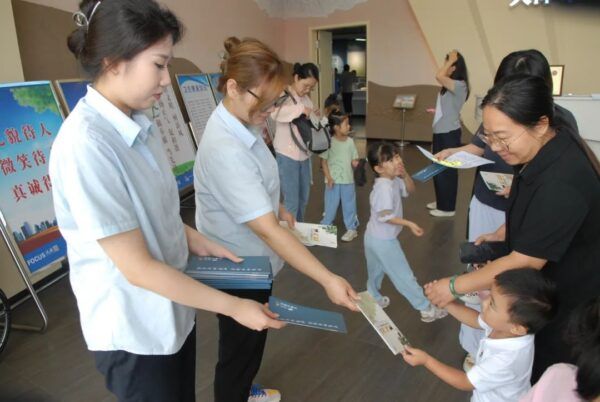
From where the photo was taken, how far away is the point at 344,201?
11.8 ft

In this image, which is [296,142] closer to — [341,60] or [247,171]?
[247,171]

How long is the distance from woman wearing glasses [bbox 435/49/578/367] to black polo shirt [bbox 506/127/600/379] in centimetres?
65

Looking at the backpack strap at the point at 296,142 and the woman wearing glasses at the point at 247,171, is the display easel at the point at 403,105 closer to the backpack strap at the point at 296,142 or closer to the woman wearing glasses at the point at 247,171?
the backpack strap at the point at 296,142

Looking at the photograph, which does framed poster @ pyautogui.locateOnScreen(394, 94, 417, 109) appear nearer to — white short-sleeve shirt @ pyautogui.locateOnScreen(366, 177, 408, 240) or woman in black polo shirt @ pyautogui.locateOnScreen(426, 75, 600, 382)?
white short-sleeve shirt @ pyautogui.locateOnScreen(366, 177, 408, 240)

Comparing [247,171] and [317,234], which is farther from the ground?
[247,171]

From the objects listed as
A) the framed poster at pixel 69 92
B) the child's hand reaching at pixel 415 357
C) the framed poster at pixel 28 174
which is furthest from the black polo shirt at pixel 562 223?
the framed poster at pixel 69 92

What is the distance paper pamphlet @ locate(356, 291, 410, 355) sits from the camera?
1.19 m

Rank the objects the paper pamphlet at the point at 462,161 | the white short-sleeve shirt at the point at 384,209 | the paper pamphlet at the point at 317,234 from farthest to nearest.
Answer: the white short-sleeve shirt at the point at 384,209
the paper pamphlet at the point at 462,161
the paper pamphlet at the point at 317,234

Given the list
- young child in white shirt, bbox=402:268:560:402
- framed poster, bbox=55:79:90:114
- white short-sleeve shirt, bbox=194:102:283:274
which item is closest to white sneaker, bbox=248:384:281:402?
white short-sleeve shirt, bbox=194:102:283:274

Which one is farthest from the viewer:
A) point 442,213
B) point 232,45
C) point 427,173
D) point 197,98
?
point 197,98

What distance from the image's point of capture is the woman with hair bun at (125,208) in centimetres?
80

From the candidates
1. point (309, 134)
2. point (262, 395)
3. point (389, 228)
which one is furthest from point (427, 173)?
point (309, 134)

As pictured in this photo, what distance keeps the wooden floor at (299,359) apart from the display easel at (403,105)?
5218mm

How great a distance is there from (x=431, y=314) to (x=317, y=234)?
115 centimetres
